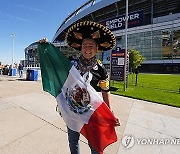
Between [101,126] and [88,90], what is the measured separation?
514 millimetres

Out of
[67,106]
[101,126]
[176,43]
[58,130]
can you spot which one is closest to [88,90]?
[67,106]

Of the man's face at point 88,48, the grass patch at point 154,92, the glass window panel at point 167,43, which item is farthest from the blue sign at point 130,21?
the man's face at point 88,48

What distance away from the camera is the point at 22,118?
4488mm

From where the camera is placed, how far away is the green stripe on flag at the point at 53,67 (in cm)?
228

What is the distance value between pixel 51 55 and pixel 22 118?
2798 millimetres

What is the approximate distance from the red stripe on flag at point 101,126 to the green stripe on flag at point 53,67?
0.62m

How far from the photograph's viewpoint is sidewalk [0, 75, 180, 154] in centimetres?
308

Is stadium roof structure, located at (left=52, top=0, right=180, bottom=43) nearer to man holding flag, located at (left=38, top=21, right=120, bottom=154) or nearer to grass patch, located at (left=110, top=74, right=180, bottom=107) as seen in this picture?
grass patch, located at (left=110, top=74, right=180, bottom=107)

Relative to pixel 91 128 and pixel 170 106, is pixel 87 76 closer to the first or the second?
pixel 91 128

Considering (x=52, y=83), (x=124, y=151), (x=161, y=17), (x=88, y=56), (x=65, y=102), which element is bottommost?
(x=124, y=151)

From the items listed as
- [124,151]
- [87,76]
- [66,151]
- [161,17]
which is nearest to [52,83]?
[87,76]

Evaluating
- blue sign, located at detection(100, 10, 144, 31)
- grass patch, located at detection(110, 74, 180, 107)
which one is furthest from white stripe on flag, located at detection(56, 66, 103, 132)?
blue sign, located at detection(100, 10, 144, 31)

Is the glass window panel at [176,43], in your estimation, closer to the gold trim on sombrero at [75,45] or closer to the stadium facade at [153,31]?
the stadium facade at [153,31]

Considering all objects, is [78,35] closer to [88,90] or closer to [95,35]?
[95,35]
